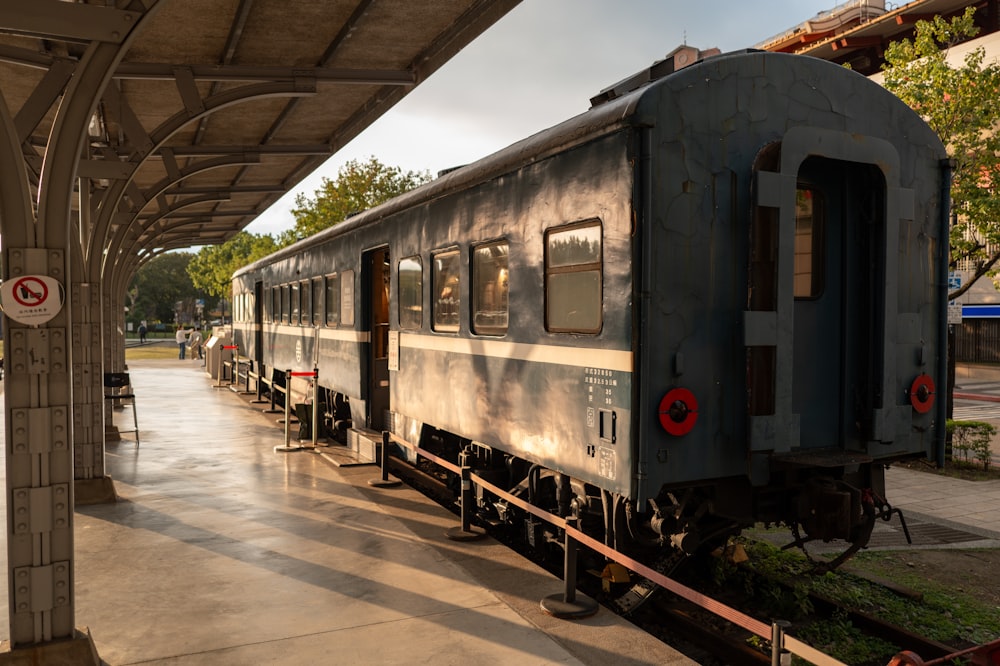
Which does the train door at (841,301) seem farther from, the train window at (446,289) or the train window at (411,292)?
the train window at (411,292)

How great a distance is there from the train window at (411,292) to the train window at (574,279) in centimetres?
287

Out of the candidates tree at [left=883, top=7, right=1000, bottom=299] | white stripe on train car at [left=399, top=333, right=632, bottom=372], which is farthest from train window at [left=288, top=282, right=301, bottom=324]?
tree at [left=883, top=7, right=1000, bottom=299]

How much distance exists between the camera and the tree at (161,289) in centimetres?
9175

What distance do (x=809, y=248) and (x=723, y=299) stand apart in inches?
38.5

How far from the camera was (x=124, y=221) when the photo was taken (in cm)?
1172

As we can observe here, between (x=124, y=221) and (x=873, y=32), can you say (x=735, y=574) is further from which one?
(x=873, y=32)

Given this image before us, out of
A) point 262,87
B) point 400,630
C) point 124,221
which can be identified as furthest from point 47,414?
point 124,221

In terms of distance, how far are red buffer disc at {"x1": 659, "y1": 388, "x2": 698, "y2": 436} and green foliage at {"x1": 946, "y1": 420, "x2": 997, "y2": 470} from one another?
8.36m

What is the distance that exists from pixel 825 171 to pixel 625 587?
3.65 meters

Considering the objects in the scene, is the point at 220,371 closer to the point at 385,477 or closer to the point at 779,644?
the point at 385,477

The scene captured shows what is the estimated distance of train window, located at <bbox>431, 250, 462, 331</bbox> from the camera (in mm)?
7709

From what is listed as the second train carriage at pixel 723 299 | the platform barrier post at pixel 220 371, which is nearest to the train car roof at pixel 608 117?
the second train carriage at pixel 723 299

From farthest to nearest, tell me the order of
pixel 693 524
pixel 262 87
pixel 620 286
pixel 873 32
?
1. pixel 873 32
2. pixel 262 87
3. pixel 693 524
4. pixel 620 286

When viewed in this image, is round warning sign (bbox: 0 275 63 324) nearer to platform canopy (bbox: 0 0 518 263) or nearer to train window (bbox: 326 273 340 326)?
platform canopy (bbox: 0 0 518 263)
